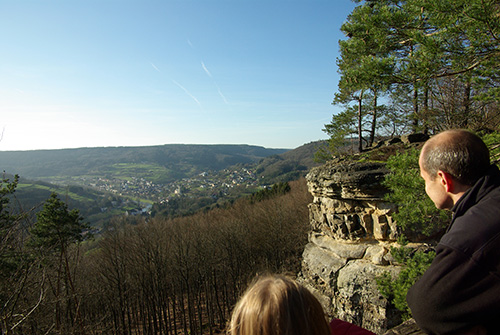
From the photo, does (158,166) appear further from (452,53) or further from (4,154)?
(452,53)

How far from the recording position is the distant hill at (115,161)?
138600 millimetres

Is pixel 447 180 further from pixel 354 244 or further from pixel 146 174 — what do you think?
pixel 146 174

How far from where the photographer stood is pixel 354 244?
10305mm

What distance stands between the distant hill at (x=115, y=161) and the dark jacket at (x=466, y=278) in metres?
139

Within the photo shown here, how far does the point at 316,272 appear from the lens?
36.4 ft

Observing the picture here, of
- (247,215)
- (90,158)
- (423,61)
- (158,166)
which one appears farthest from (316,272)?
(90,158)

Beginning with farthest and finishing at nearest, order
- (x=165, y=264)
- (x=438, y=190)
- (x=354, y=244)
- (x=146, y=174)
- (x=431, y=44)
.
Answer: (x=146, y=174) → (x=165, y=264) → (x=354, y=244) → (x=431, y=44) → (x=438, y=190)

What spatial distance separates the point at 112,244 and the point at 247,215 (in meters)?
15.1

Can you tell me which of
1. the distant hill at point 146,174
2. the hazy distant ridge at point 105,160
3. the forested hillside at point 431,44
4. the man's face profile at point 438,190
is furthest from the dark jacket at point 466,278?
the hazy distant ridge at point 105,160

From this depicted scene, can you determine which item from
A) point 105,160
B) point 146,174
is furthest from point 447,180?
point 105,160

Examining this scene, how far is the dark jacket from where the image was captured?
4.09 feet

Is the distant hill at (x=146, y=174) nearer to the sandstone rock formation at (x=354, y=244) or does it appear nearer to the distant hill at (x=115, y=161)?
the distant hill at (x=115, y=161)

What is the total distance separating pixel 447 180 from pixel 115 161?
191035 mm

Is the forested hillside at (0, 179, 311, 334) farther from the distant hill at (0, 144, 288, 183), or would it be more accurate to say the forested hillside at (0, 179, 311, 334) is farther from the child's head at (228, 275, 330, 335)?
the distant hill at (0, 144, 288, 183)
